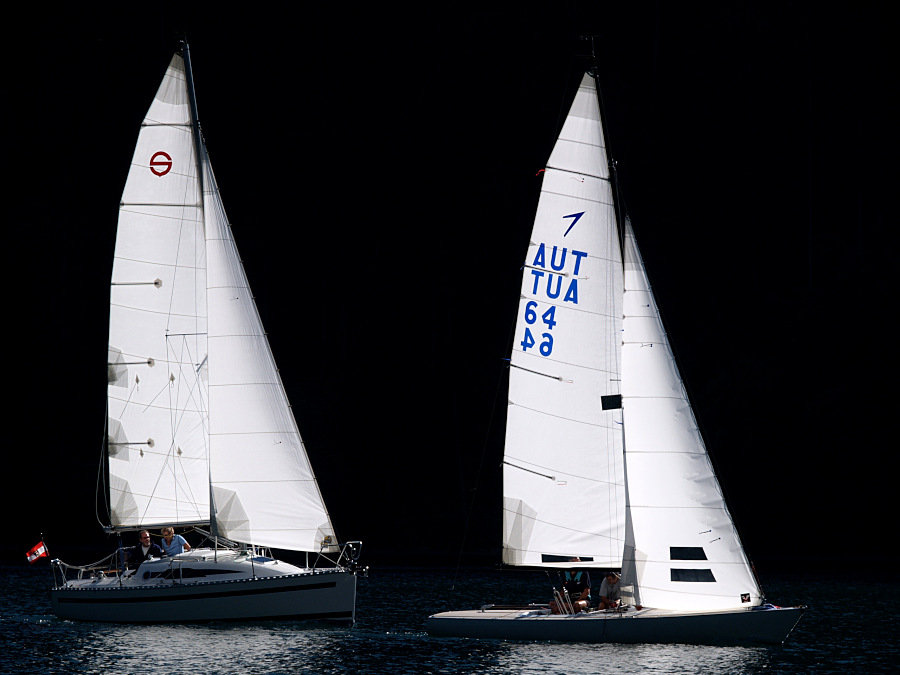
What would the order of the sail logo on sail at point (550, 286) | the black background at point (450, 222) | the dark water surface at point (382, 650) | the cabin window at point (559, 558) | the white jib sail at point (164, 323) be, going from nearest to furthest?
the dark water surface at point (382, 650) → the cabin window at point (559, 558) → the sail logo on sail at point (550, 286) → the white jib sail at point (164, 323) → the black background at point (450, 222)

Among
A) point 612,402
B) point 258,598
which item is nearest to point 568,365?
point 612,402

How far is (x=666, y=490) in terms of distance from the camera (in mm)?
25000

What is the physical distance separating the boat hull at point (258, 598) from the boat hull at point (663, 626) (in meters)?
4.64

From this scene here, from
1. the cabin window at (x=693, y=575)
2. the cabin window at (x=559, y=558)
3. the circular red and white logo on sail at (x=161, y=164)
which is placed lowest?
the cabin window at (x=693, y=575)

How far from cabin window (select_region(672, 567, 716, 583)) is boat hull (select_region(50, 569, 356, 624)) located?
7746 millimetres

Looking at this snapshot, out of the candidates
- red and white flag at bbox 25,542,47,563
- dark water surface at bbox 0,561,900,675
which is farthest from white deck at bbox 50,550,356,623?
red and white flag at bbox 25,542,47,563

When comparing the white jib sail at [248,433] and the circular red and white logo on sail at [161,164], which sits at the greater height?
the circular red and white logo on sail at [161,164]

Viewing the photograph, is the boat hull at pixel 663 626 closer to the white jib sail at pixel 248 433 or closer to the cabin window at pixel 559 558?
the cabin window at pixel 559 558

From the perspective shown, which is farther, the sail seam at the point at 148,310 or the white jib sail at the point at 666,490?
the sail seam at the point at 148,310

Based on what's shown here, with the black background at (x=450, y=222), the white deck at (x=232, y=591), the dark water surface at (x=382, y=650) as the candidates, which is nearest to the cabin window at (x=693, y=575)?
the dark water surface at (x=382, y=650)

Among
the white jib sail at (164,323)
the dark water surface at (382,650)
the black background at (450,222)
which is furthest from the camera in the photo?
the black background at (450,222)

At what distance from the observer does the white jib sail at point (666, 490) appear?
24.7m

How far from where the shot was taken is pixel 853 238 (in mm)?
80000

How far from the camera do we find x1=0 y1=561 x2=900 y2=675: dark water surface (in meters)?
23.4
